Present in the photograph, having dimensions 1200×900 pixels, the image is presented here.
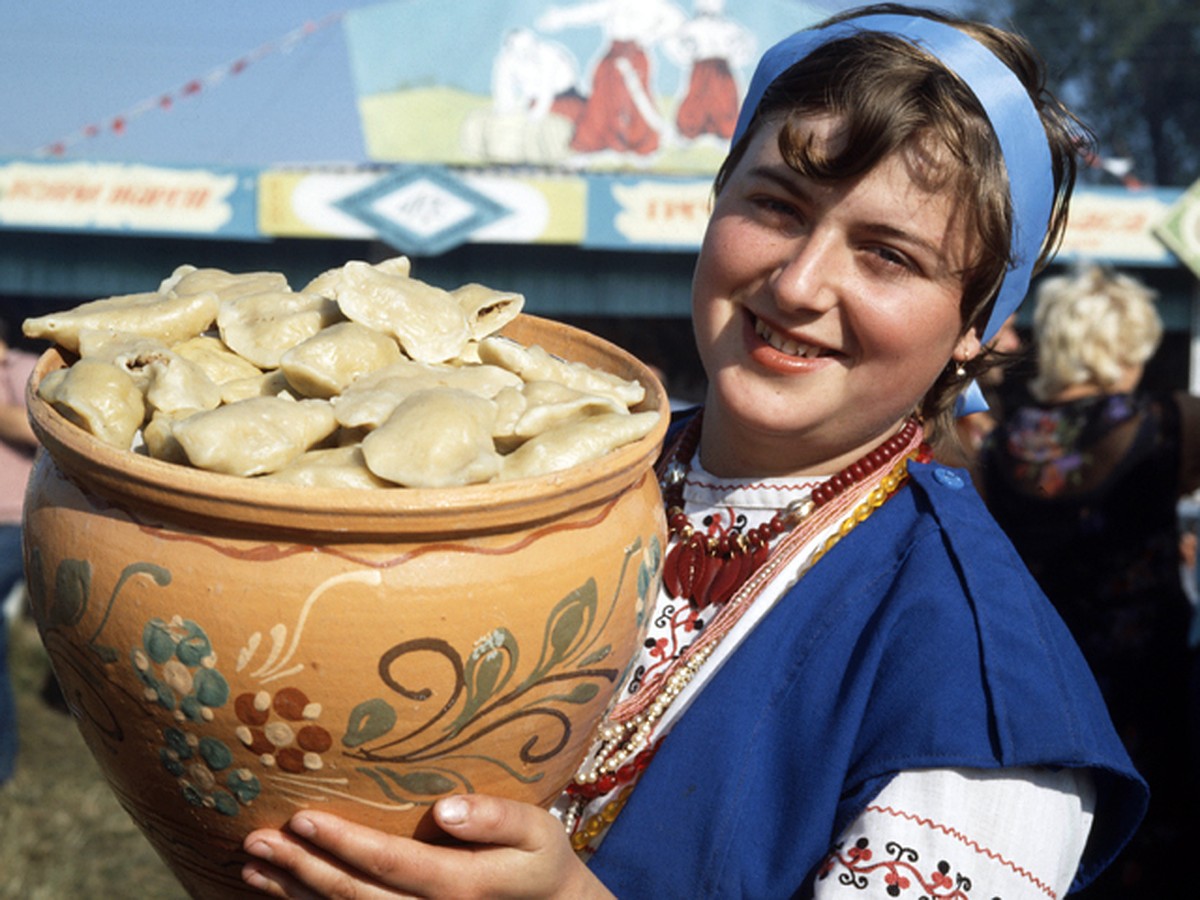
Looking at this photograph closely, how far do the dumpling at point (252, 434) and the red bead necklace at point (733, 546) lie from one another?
0.59m

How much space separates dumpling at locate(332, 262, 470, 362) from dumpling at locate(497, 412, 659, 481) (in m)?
0.19

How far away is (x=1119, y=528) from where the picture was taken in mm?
3424

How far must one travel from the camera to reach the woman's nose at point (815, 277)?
135 cm

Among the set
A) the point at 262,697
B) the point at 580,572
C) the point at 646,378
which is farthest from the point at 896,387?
the point at 262,697

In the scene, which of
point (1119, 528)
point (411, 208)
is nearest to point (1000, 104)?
point (1119, 528)

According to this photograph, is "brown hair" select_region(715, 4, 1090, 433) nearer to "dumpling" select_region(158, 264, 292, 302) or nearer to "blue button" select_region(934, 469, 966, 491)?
"blue button" select_region(934, 469, 966, 491)

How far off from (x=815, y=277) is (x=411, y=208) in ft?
31.6

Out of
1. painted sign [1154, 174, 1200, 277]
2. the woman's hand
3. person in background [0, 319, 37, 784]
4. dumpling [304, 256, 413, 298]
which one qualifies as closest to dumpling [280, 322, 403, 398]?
dumpling [304, 256, 413, 298]

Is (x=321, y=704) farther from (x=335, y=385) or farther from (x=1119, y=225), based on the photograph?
(x=1119, y=225)

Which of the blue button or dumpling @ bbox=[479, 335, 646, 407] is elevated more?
dumpling @ bbox=[479, 335, 646, 407]

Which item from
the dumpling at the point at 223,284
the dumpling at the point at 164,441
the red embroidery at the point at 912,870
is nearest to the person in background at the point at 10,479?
the dumpling at the point at 223,284

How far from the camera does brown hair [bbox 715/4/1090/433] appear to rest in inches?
52.1

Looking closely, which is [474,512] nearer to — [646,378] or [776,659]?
[646,378]

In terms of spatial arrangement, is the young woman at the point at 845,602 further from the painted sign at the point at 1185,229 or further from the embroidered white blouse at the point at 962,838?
the painted sign at the point at 1185,229
